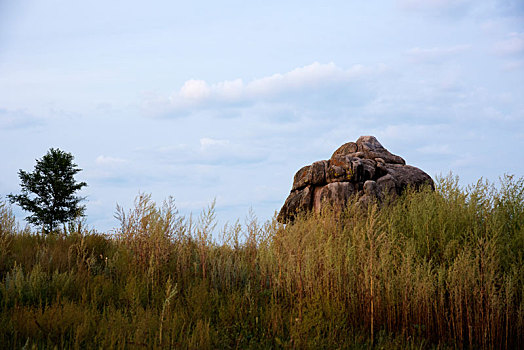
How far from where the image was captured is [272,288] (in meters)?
7.33

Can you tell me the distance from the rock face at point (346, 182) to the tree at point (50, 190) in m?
14.3

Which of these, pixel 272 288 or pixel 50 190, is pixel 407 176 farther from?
pixel 50 190

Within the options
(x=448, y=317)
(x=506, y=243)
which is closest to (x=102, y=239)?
(x=448, y=317)

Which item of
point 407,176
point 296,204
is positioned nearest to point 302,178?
Result: point 296,204

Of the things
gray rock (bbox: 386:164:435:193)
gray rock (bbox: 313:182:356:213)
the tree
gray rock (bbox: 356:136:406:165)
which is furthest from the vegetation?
the tree

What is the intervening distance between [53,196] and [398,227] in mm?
19060

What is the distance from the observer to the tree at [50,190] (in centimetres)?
2152

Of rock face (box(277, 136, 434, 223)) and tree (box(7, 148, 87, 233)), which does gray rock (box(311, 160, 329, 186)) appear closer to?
rock face (box(277, 136, 434, 223))

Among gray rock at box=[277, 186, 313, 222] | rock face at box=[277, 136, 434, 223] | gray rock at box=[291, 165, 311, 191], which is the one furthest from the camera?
gray rock at box=[291, 165, 311, 191]

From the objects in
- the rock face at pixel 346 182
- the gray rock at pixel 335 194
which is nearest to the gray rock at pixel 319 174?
the rock face at pixel 346 182

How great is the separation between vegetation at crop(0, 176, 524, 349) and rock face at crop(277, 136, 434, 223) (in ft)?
4.05

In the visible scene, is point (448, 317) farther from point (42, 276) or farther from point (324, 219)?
point (42, 276)

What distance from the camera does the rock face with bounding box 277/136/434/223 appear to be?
10867 mm

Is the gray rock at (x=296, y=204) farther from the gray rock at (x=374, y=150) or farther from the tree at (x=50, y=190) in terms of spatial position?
the tree at (x=50, y=190)
